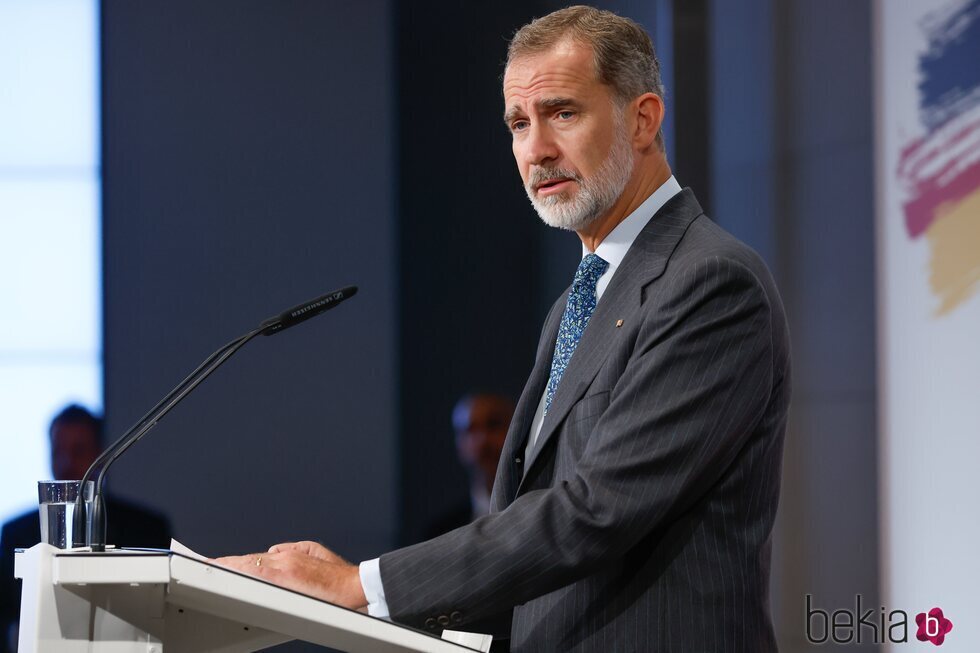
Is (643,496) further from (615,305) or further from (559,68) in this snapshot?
(559,68)

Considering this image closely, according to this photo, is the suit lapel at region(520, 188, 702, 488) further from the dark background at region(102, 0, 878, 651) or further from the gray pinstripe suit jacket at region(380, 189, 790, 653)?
the dark background at region(102, 0, 878, 651)

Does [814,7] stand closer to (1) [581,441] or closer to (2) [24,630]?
(1) [581,441]

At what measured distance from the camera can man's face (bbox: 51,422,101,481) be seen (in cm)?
390

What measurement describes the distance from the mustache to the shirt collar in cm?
10

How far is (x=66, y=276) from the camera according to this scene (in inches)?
159

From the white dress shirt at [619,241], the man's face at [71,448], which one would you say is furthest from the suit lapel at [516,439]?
the man's face at [71,448]

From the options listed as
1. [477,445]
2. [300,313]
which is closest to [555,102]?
[300,313]

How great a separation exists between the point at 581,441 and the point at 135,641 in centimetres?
59

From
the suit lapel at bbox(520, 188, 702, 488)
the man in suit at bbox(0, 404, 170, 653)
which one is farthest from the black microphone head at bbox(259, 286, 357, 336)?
the man in suit at bbox(0, 404, 170, 653)

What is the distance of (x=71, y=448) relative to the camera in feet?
12.8

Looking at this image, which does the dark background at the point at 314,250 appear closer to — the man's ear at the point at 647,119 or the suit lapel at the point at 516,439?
the man's ear at the point at 647,119

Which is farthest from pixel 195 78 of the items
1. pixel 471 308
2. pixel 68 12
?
pixel 471 308

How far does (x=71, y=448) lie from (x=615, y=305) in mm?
2892

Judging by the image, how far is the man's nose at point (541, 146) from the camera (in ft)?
5.54
